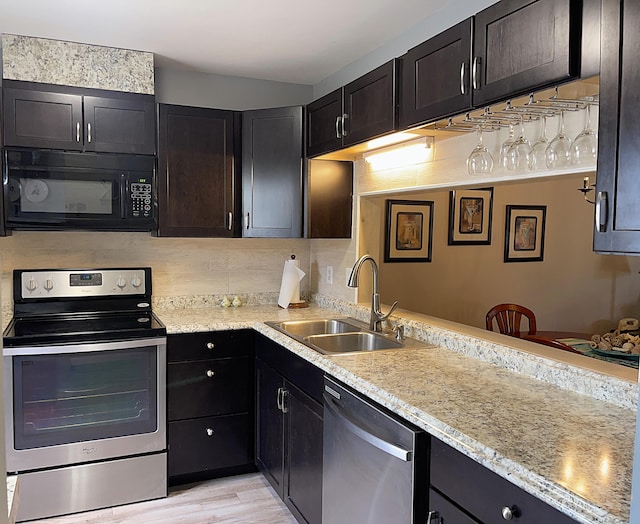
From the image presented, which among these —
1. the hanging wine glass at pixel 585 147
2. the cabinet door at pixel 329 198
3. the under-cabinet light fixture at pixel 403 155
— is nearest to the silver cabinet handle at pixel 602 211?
the hanging wine glass at pixel 585 147

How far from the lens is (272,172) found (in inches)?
129

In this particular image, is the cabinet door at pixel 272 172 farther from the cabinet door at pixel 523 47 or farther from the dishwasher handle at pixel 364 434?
the cabinet door at pixel 523 47

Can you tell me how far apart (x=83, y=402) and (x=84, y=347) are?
0.28 metres

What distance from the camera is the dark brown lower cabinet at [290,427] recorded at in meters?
2.35

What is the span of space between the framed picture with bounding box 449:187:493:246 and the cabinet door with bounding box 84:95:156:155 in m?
2.25

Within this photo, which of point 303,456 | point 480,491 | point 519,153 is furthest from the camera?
point 303,456

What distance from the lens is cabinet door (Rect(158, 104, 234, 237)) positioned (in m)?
3.11

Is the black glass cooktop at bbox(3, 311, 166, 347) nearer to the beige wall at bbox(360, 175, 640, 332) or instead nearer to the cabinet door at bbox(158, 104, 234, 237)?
→ the cabinet door at bbox(158, 104, 234, 237)

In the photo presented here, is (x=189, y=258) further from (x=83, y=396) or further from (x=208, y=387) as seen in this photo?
(x=83, y=396)

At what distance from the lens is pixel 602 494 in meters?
1.12

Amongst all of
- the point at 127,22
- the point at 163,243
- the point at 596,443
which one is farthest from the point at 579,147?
the point at 163,243

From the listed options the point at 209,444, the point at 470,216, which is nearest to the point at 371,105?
the point at 209,444

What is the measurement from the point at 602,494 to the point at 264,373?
2.02 m

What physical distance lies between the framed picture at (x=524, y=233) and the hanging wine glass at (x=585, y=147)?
9.50 feet
